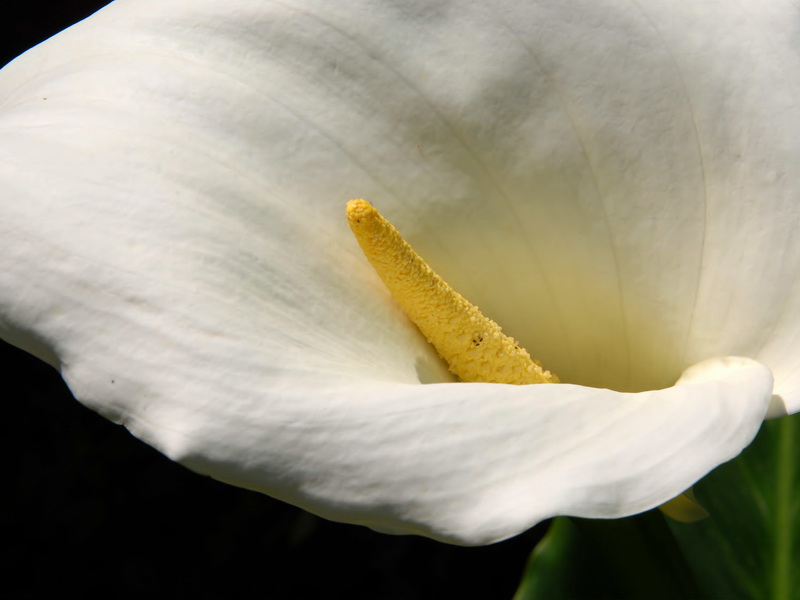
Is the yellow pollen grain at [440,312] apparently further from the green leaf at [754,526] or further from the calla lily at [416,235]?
the green leaf at [754,526]

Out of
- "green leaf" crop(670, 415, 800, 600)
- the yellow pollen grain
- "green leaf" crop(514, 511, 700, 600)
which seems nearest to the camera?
the yellow pollen grain

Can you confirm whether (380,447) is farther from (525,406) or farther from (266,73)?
(266,73)

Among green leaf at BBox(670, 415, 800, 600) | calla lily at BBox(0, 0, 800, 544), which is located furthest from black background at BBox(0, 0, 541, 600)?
calla lily at BBox(0, 0, 800, 544)

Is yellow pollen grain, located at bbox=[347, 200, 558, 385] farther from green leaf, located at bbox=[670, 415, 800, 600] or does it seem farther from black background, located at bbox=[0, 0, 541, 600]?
black background, located at bbox=[0, 0, 541, 600]

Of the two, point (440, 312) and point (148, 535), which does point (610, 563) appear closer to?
point (440, 312)

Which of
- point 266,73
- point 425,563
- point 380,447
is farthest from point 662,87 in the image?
point 425,563

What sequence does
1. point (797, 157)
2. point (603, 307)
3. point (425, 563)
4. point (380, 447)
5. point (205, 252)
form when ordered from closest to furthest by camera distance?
point (380, 447) → point (205, 252) → point (797, 157) → point (603, 307) → point (425, 563)
